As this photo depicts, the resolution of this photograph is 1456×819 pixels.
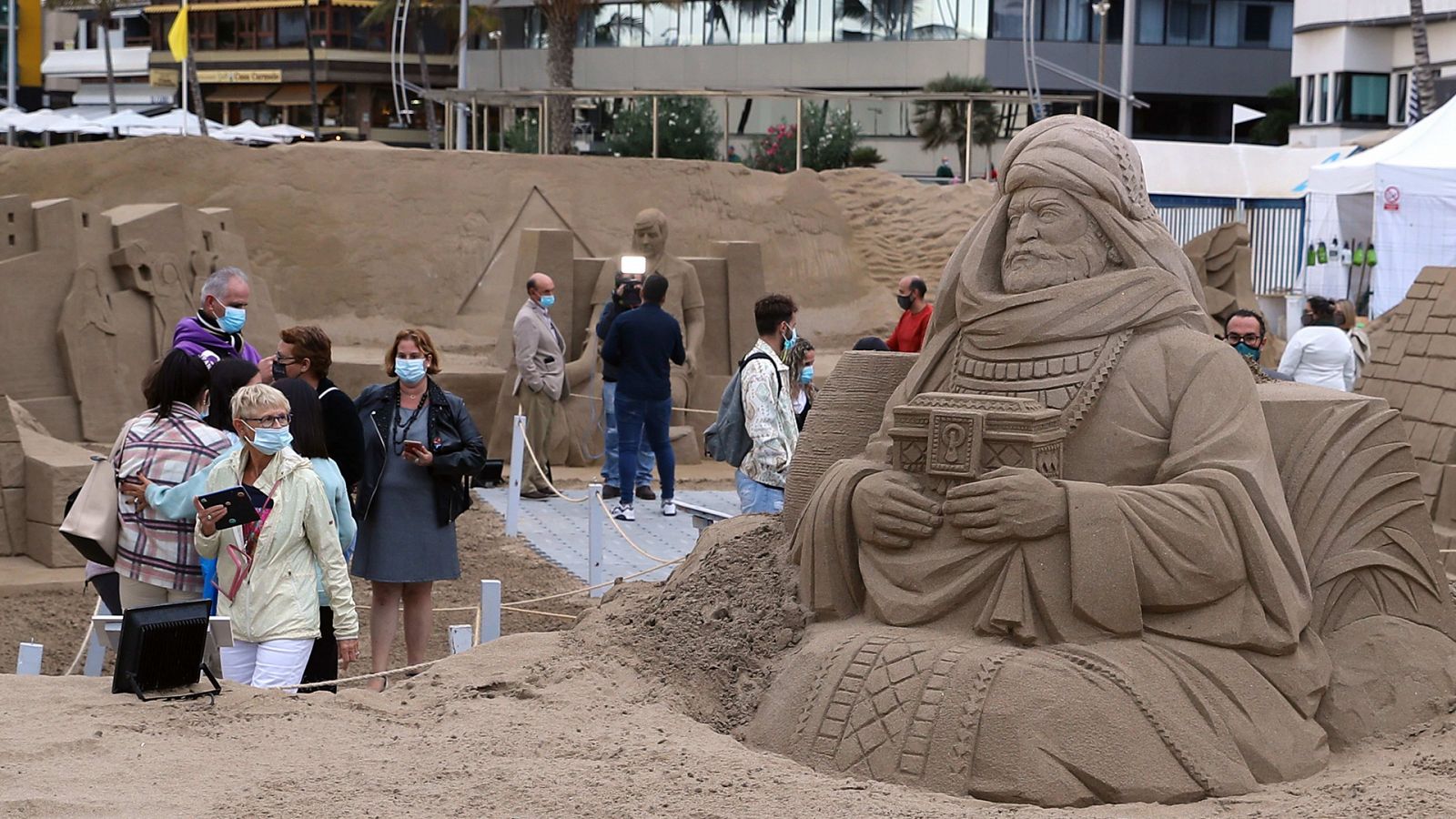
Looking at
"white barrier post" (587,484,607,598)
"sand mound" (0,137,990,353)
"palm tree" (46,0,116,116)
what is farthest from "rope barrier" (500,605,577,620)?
"palm tree" (46,0,116,116)

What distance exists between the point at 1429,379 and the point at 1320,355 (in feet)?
4.75

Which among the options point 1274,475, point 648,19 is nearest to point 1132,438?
point 1274,475

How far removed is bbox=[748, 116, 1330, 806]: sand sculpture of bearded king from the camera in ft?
15.6

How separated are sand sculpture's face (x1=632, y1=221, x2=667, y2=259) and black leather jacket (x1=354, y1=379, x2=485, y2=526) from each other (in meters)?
7.16

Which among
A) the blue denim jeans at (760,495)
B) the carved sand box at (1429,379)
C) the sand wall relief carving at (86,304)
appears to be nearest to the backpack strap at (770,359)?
the blue denim jeans at (760,495)

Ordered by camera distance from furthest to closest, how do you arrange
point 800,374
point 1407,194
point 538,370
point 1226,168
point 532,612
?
point 1226,168 < point 1407,194 < point 538,370 < point 800,374 < point 532,612

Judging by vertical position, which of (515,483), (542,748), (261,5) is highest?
(261,5)

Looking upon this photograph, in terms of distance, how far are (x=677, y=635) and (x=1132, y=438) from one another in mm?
1758

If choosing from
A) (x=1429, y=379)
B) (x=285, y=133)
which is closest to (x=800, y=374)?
(x=1429, y=379)

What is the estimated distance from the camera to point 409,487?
Answer: 6.83 meters

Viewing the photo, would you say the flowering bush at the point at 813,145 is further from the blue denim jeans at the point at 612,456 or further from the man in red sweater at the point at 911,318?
the man in red sweater at the point at 911,318

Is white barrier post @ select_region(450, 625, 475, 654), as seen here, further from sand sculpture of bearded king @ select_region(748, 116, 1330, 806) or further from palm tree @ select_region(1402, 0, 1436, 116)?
palm tree @ select_region(1402, 0, 1436, 116)

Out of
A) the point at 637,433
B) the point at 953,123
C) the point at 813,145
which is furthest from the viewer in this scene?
the point at 953,123

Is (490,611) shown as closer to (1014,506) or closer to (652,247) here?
(1014,506)
